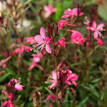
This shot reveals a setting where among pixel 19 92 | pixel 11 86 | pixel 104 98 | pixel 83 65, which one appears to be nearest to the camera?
pixel 11 86

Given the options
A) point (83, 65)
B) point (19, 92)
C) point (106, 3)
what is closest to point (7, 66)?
point (19, 92)

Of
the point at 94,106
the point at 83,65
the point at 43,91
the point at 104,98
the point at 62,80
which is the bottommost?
the point at 94,106

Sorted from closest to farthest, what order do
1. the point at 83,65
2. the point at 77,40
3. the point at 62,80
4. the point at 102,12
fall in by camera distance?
the point at 62,80 → the point at 77,40 → the point at 83,65 → the point at 102,12

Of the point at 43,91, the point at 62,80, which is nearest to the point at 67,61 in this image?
the point at 43,91

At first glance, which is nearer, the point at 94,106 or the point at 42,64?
the point at 94,106

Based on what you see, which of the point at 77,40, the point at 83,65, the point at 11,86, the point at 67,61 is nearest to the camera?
the point at 11,86

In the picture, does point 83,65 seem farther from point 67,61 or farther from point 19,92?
point 19,92

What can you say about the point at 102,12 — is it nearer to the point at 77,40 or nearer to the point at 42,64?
the point at 42,64

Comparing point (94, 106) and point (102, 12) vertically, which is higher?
point (102, 12)

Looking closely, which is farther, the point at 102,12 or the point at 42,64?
the point at 102,12
